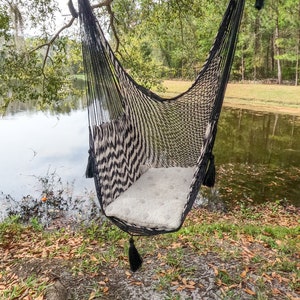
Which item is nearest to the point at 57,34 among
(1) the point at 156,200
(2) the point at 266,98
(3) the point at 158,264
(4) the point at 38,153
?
(1) the point at 156,200

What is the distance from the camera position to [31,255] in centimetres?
224

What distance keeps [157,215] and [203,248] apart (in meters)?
0.86

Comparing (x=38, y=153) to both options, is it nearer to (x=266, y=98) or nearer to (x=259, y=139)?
(x=259, y=139)

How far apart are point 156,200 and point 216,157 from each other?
363cm

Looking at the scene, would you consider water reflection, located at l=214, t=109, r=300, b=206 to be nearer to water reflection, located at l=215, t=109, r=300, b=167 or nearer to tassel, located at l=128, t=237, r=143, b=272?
water reflection, located at l=215, t=109, r=300, b=167

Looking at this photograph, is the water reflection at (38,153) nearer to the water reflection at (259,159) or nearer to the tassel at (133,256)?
the water reflection at (259,159)

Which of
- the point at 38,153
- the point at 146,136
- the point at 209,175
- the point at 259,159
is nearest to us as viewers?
the point at 209,175

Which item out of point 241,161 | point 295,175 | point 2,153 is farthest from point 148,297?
point 2,153

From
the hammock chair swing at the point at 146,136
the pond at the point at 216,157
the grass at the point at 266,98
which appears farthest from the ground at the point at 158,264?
the grass at the point at 266,98

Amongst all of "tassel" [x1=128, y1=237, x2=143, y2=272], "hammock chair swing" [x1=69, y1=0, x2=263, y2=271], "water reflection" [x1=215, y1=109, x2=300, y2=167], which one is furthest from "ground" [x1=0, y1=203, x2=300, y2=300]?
"water reflection" [x1=215, y1=109, x2=300, y2=167]

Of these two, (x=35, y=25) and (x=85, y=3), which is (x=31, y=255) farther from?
(x=35, y=25)

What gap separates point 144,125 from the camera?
2.33 m

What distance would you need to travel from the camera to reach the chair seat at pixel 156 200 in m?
1.44

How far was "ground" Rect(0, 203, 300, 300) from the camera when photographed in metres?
1.73
